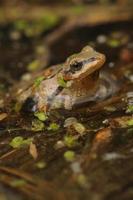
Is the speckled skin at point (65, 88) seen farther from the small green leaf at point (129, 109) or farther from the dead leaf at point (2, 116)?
the small green leaf at point (129, 109)

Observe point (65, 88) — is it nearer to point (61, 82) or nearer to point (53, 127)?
point (61, 82)

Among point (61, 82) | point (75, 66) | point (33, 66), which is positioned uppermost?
point (75, 66)

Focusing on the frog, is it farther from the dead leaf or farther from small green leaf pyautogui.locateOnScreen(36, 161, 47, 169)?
small green leaf pyautogui.locateOnScreen(36, 161, 47, 169)

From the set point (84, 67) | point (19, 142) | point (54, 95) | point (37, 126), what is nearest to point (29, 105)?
point (54, 95)

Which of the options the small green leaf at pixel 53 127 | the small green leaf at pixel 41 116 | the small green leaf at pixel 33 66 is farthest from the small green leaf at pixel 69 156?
the small green leaf at pixel 33 66

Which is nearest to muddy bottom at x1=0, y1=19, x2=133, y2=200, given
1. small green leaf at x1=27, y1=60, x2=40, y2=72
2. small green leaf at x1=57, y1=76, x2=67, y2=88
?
small green leaf at x1=57, y1=76, x2=67, y2=88

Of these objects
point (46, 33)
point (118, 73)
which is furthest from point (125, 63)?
point (46, 33)
